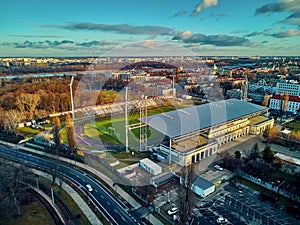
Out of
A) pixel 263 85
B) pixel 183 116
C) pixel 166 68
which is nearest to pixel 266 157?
pixel 183 116

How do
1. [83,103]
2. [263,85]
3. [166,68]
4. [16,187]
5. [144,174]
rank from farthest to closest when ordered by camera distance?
[166,68]
[263,85]
[83,103]
[144,174]
[16,187]

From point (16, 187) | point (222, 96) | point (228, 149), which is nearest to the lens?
point (16, 187)

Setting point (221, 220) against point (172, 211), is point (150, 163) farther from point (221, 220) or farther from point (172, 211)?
point (221, 220)

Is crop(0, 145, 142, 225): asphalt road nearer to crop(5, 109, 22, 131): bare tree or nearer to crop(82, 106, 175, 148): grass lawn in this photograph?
crop(5, 109, 22, 131): bare tree

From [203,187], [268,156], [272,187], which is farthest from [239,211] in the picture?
[268,156]

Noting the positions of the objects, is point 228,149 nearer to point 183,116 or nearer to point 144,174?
point 183,116

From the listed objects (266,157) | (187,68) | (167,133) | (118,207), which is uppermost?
(187,68)
